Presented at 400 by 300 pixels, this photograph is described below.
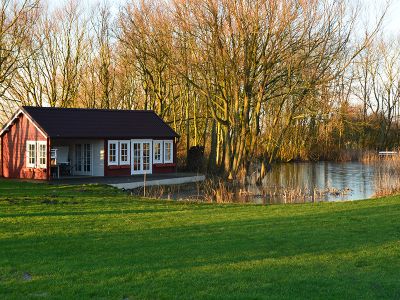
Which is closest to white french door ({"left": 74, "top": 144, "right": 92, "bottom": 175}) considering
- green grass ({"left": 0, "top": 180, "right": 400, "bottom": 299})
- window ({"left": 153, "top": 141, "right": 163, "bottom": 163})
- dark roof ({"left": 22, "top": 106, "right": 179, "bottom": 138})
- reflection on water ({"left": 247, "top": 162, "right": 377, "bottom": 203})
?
dark roof ({"left": 22, "top": 106, "right": 179, "bottom": 138})

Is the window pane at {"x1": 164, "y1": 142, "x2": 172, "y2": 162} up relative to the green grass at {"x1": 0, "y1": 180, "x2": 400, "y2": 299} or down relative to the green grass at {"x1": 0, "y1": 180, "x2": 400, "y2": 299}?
up

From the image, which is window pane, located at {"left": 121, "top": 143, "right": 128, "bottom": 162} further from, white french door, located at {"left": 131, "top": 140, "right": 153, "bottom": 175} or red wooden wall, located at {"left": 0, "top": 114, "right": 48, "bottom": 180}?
red wooden wall, located at {"left": 0, "top": 114, "right": 48, "bottom": 180}

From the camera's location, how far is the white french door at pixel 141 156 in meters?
28.5

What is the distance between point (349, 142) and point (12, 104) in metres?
28.7

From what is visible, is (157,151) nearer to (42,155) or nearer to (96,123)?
(96,123)

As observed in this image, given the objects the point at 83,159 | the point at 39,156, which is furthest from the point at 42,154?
the point at 83,159

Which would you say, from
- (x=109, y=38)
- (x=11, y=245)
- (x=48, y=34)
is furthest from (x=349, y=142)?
(x=11, y=245)

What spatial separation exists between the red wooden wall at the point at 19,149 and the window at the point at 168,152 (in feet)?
23.5

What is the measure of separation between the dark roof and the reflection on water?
636 centimetres

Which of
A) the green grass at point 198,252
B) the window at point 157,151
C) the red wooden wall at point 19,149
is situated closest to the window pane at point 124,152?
the window at point 157,151

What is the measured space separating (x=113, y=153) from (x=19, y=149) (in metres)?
4.42

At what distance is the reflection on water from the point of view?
2259cm

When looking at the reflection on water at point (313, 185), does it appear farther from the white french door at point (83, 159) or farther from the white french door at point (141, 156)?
the white french door at point (83, 159)

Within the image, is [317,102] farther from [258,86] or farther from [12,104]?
[12,104]
